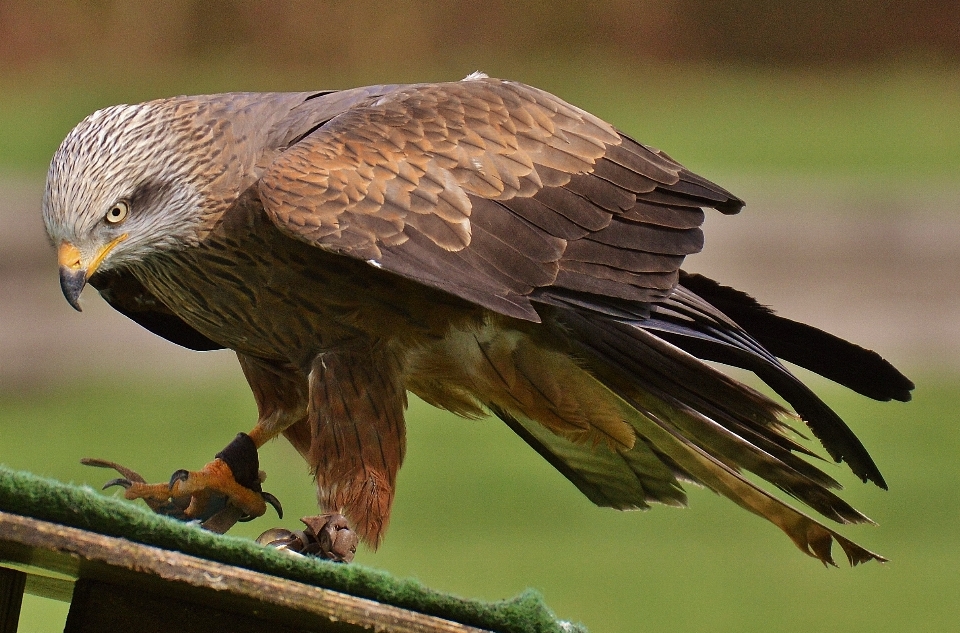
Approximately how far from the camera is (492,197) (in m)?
3.05

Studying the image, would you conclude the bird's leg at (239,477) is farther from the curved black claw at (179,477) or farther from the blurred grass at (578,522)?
the blurred grass at (578,522)

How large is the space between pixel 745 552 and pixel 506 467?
5.30ft

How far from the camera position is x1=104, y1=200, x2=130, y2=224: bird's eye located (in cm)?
293

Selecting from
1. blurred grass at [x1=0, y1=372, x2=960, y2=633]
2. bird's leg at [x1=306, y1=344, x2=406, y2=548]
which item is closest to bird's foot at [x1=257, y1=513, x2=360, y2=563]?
bird's leg at [x1=306, y1=344, x2=406, y2=548]

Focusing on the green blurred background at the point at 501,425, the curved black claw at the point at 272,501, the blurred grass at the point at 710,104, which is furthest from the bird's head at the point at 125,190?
the blurred grass at the point at 710,104

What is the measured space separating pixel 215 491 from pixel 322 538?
1.56ft

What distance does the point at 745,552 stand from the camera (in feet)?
26.5

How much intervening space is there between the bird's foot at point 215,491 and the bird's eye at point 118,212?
591 mm

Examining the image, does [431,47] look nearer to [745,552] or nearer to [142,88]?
[142,88]

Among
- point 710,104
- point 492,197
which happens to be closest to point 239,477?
point 492,197

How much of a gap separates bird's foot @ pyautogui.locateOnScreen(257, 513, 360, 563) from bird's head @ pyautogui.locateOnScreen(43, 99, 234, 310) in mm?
596

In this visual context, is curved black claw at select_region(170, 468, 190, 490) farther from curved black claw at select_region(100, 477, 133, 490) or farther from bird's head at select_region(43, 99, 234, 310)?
bird's head at select_region(43, 99, 234, 310)

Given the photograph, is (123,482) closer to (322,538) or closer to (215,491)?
(215,491)

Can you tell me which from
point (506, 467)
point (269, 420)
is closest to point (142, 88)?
point (506, 467)
